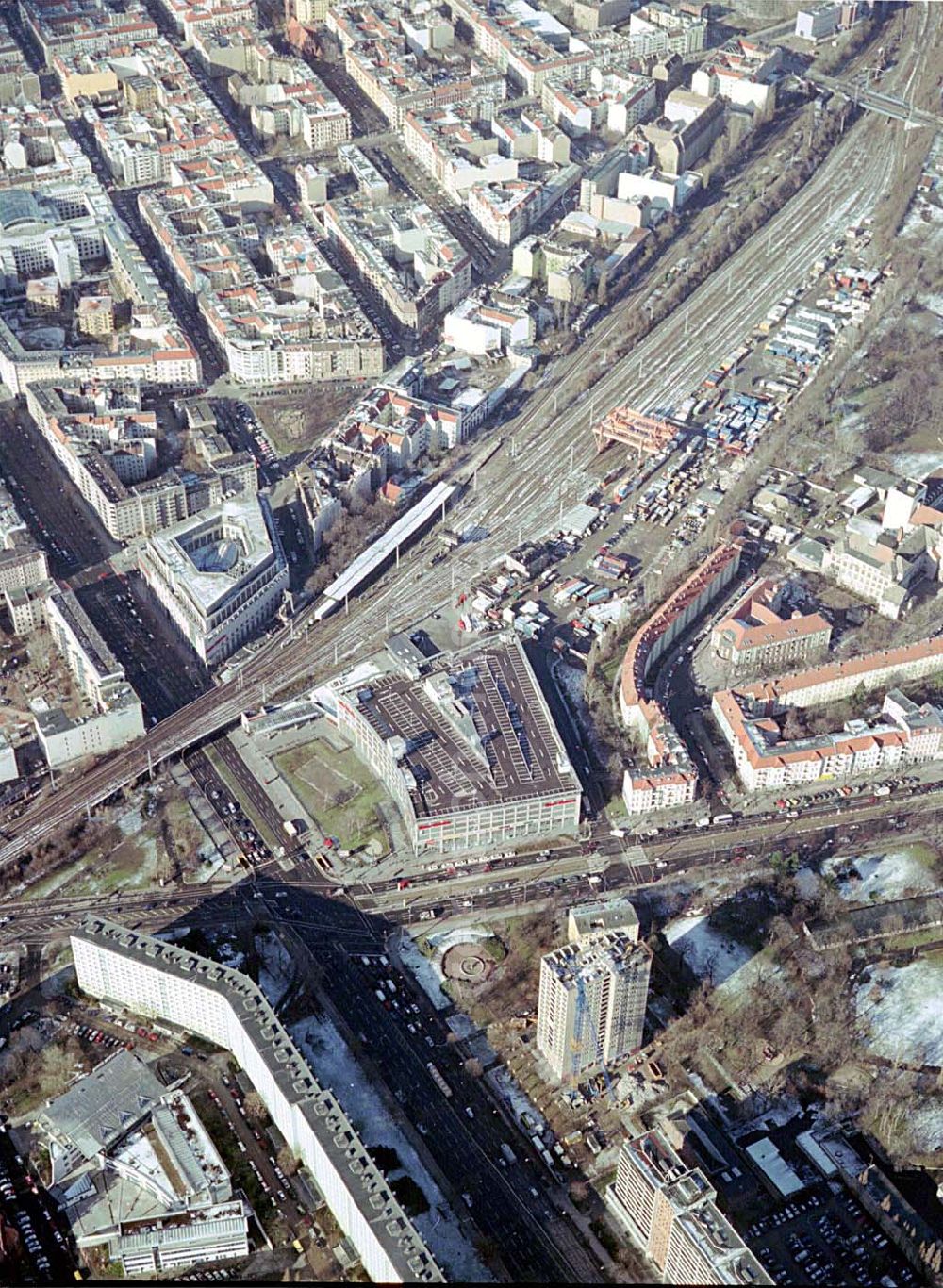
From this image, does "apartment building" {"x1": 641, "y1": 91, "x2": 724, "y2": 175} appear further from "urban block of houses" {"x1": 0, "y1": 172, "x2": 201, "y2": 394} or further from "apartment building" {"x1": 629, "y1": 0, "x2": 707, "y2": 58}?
"urban block of houses" {"x1": 0, "y1": 172, "x2": 201, "y2": 394}

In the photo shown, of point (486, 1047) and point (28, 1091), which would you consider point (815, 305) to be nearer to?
point (486, 1047)

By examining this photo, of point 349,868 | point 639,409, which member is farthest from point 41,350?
point 349,868

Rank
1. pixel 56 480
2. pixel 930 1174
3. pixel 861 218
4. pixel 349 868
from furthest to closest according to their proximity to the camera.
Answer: pixel 861 218 < pixel 56 480 < pixel 349 868 < pixel 930 1174

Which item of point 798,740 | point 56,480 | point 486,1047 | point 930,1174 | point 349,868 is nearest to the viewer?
point 930,1174

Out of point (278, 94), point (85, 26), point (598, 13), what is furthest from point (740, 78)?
point (85, 26)

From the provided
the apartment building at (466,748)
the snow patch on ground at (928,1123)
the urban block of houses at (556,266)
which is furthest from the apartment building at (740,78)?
the snow patch on ground at (928,1123)

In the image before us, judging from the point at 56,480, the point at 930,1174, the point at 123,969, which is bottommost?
the point at 930,1174

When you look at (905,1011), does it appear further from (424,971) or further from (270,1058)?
(270,1058)

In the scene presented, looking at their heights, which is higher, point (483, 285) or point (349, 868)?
point (483, 285)
